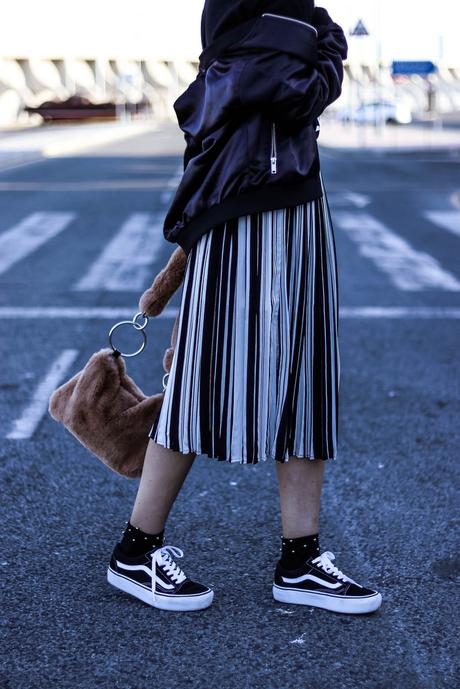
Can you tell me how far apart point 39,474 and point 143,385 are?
1.47 m

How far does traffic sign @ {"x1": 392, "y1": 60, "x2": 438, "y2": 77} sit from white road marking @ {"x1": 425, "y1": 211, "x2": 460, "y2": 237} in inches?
667

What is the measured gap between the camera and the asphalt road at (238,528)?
8.42 feet

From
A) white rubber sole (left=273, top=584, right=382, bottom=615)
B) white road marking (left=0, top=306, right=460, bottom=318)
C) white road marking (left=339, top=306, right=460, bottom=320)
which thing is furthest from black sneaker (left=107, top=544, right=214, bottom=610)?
white road marking (left=339, top=306, right=460, bottom=320)

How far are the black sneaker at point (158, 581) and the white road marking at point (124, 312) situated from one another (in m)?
4.25

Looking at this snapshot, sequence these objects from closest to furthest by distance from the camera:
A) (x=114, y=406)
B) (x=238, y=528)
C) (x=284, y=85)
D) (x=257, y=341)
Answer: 1. (x=284, y=85)
2. (x=257, y=341)
3. (x=114, y=406)
4. (x=238, y=528)

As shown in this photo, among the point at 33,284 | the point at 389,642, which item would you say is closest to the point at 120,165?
the point at 33,284

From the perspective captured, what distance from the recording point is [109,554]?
10.7ft

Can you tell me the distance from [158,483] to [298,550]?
0.41 m

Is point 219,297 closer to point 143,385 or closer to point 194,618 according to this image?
point 194,618

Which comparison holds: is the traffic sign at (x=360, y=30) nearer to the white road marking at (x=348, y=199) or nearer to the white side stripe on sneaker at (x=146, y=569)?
the white road marking at (x=348, y=199)

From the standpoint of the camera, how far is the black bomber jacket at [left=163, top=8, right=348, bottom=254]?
2.62 m

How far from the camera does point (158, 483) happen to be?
290cm

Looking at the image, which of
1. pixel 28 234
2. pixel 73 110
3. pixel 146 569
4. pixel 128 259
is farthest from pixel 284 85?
pixel 73 110

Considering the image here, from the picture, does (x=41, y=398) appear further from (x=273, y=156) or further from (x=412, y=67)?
(x=412, y=67)
